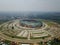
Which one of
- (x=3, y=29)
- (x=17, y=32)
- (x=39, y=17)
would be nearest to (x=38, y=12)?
(x=39, y=17)

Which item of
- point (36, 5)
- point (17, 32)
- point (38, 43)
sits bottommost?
point (38, 43)

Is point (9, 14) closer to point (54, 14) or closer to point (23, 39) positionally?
point (23, 39)

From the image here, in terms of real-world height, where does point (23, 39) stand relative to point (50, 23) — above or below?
below

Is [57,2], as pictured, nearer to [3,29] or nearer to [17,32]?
[17,32]

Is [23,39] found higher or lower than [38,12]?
lower

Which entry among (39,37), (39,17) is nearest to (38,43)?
(39,37)

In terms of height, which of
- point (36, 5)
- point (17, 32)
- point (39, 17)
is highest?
point (36, 5)
